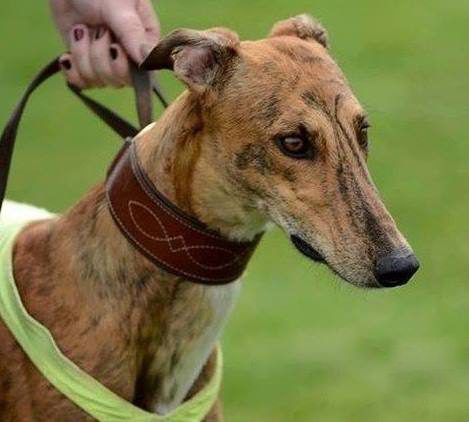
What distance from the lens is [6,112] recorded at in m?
10.1

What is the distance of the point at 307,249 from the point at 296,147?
23cm

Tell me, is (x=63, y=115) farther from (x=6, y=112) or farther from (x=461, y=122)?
(x=461, y=122)

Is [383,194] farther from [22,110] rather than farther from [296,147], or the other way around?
[296,147]

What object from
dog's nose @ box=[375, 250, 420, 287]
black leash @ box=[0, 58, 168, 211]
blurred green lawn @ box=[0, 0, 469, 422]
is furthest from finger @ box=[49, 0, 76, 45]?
dog's nose @ box=[375, 250, 420, 287]

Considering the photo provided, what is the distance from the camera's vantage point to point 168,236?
4.16 m

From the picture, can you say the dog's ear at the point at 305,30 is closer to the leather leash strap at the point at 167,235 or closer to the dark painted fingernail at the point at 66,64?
the leather leash strap at the point at 167,235

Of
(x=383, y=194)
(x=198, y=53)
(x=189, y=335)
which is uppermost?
(x=198, y=53)

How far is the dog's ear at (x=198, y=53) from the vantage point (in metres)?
4.07

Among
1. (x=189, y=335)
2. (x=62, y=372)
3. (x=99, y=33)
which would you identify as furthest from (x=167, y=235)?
(x=99, y=33)

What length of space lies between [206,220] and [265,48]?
1.36 feet

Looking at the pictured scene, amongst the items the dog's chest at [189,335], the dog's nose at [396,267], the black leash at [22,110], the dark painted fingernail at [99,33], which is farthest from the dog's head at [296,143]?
the dark painted fingernail at [99,33]

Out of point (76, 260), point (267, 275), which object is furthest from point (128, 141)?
point (267, 275)

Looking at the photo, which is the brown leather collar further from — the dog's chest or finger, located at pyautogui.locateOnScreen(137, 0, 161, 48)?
finger, located at pyautogui.locateOnScreen(137, 0, 161, 48)

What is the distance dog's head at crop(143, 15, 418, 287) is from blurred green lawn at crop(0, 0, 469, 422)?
0.22 meters
